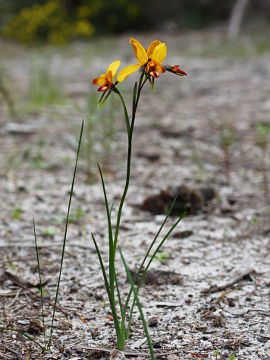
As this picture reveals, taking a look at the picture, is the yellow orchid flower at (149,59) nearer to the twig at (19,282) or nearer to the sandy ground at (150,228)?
the sandy ground at (150,228)

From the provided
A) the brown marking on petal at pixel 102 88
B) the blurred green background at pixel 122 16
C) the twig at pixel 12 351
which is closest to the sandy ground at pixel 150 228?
the twig at pixel 12 351

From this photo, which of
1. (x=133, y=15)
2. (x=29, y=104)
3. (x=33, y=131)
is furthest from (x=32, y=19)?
(x=33, y=131)

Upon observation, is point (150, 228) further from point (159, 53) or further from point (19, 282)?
point (159, 53)

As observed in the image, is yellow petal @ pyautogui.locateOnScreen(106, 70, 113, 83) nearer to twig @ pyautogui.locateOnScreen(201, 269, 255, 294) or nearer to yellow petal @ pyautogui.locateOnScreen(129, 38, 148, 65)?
yellow petal @ pyautogui.locateOnScreen(129, 38, 148, 65)

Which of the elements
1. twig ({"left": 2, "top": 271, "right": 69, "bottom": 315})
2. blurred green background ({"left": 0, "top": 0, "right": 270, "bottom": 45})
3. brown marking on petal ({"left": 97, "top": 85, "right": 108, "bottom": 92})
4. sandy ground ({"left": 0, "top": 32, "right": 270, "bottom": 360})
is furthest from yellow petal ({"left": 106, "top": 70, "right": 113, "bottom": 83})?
blurred green background ({"left": 0, "top": 0, "right": 270, "bottom": 45})

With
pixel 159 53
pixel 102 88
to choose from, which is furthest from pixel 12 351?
pixel 159 53

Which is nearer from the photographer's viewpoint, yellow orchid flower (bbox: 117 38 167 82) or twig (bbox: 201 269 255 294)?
yellow orchid flower (bbox: 117 38 167 82)
